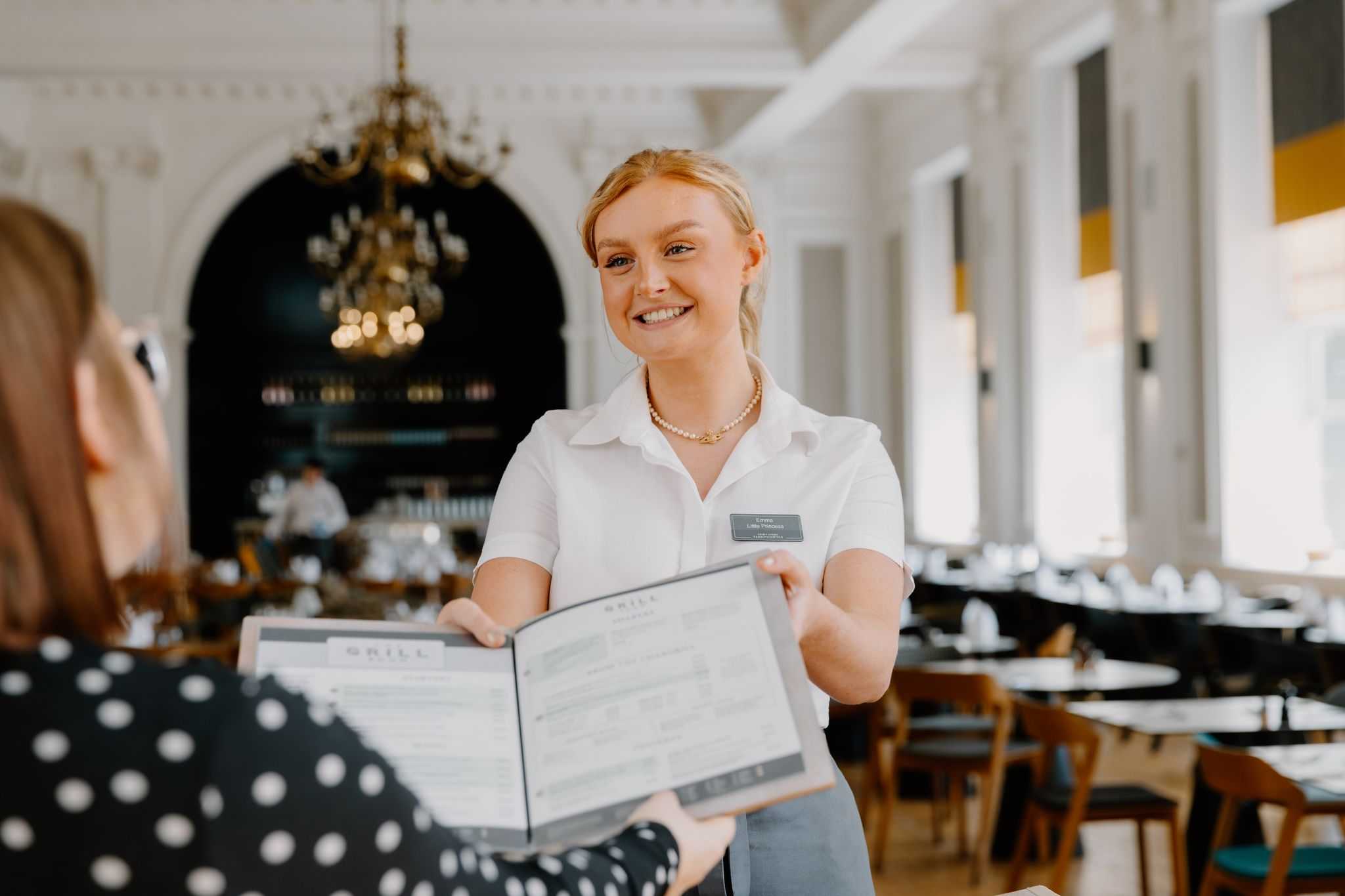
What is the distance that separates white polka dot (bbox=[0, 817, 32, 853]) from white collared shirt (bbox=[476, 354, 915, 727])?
0.81m

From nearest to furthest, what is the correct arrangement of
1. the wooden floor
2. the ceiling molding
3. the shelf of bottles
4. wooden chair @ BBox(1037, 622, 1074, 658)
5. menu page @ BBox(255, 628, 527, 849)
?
menu page @ BBox(255, 628, 527, 849)
the wooden floor
wooden chair @ BBox(1037, 622, 1074, 658)
the ceiling molding
the shelf of bottles

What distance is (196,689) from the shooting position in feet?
3.19

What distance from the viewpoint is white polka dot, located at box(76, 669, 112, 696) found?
95cm

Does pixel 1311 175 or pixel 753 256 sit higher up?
pixel 1311 175

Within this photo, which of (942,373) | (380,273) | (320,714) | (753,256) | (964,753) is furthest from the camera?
(942,373)

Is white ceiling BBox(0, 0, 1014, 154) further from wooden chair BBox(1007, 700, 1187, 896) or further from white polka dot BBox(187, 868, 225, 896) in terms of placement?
white polka dot BBox(187, 868, 225, 896)

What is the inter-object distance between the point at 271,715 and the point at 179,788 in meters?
0.08

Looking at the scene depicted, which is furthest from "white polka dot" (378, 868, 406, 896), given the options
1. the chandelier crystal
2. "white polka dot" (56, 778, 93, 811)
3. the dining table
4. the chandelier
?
the chandelier crystal

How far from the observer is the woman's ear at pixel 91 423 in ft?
3.25

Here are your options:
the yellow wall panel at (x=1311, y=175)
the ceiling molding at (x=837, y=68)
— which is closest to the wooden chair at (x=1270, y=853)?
the yellow wall panel at (x=1311, y=175)

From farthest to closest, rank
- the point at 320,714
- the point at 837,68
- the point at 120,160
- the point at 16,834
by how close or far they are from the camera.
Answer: the point at 120,160, the point at 837,68, the point at 320,714, the point at 16,834

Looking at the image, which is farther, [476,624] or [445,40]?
[445,40]

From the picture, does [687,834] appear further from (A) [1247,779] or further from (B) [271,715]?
(A) [1247,779]

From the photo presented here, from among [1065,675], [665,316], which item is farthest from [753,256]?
[1065,675]
